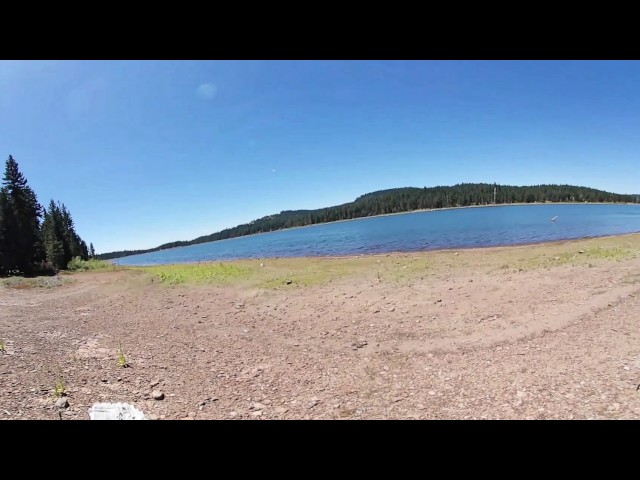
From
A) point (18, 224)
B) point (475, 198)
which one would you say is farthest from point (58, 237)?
point (475, 198)

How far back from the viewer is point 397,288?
12.1 m

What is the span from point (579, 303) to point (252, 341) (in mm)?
9018

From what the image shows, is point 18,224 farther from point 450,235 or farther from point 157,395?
point 450,235

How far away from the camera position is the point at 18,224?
31.2 meters

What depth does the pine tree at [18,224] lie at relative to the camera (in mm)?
29797

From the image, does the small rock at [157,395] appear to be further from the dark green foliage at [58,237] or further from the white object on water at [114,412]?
the dark green foliage at [58,237]

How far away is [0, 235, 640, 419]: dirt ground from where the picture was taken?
455 cm

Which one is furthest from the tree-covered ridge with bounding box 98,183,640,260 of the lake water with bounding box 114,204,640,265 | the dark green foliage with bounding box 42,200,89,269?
the dark green foliage with bounding box 42,200,89,269

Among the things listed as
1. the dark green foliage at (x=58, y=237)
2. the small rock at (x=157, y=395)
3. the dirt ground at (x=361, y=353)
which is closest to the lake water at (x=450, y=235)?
the dark green foliage at (x=58, y=237)

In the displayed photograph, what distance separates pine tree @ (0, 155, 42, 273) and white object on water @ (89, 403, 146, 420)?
3523 centimetres

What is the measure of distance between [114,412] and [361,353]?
15.0 feet

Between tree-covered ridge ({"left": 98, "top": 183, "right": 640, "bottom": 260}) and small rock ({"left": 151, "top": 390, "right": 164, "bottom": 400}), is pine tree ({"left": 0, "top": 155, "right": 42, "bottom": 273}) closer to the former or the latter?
small rock ({"left": 151, "top": 390, "right": 164, "bottom": 400})
